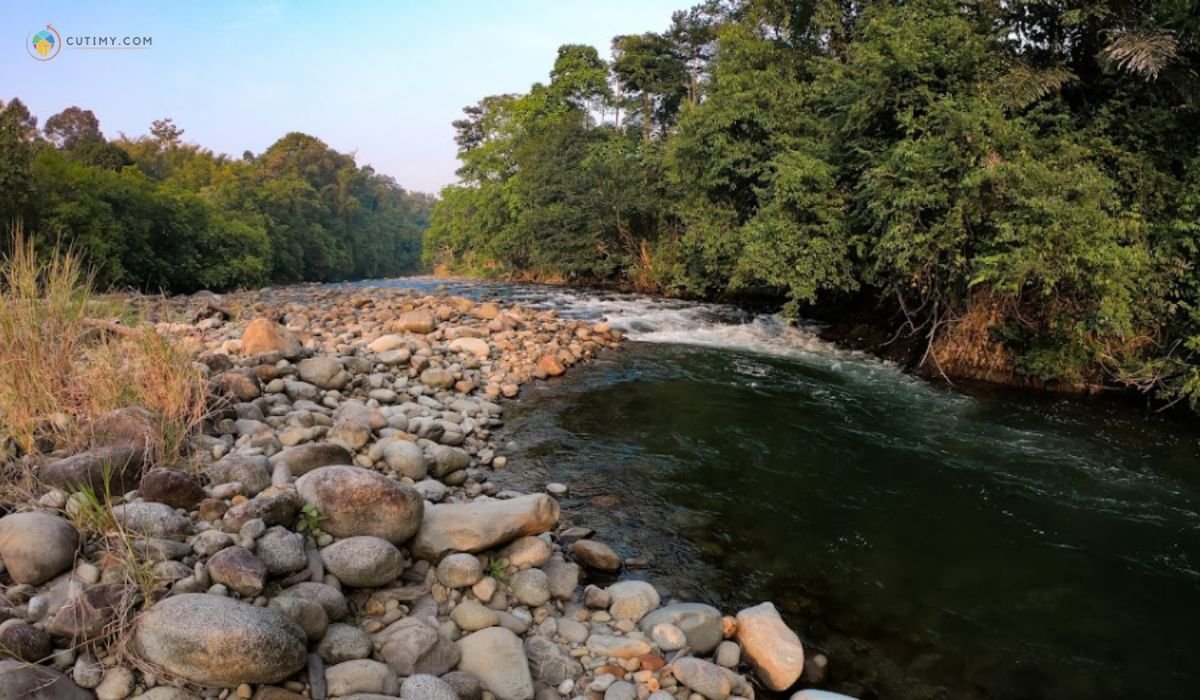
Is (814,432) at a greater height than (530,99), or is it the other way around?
(530,99)

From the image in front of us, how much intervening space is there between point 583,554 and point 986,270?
21.9 feet

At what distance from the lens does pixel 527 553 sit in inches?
153

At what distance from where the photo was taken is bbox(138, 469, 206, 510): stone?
3.27m

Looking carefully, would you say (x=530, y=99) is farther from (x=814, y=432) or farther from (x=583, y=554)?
(x=583, y=554)

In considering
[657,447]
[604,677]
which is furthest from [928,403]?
[604,677]

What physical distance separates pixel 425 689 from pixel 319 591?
752mm

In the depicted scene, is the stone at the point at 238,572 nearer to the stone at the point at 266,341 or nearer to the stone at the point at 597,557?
the stone at the point at 597,557

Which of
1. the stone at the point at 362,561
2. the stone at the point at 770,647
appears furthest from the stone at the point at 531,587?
the stone at the point at 770,647

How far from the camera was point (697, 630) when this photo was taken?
3.41m

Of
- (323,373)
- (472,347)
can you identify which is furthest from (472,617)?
(472,347)

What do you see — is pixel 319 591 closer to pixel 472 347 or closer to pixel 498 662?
pixel 498 662

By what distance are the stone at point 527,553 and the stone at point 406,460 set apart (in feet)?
4.54

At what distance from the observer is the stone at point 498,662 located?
2.88 m

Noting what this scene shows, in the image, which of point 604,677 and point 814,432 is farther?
point 814,432
